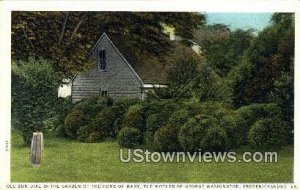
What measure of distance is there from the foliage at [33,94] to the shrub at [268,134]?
3.43 meters

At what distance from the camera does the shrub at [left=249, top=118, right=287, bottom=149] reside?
20.7 meters

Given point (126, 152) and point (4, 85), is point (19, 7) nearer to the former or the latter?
point (4, 85)

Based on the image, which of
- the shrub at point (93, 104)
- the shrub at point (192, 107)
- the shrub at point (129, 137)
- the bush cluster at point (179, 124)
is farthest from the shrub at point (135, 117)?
the shrub at point (192, 107)

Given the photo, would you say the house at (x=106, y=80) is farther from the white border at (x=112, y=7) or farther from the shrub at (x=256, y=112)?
the shrub at (x=256, y=112)

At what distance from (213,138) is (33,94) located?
3.14 metres

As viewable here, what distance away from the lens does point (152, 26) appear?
20.8 m

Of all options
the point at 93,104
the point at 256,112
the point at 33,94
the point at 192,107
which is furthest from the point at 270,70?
the point at 33,94

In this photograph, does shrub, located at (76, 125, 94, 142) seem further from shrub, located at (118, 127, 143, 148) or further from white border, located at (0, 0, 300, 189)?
white border, located at (0, 0, 300, 189)

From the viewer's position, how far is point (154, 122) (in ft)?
68.2

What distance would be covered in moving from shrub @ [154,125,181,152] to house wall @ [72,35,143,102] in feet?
2.47

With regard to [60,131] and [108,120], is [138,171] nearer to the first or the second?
[108,120]

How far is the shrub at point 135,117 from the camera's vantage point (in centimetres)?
2086

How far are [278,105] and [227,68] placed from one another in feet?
3.52

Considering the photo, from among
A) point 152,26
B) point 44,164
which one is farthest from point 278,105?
point 44,164
